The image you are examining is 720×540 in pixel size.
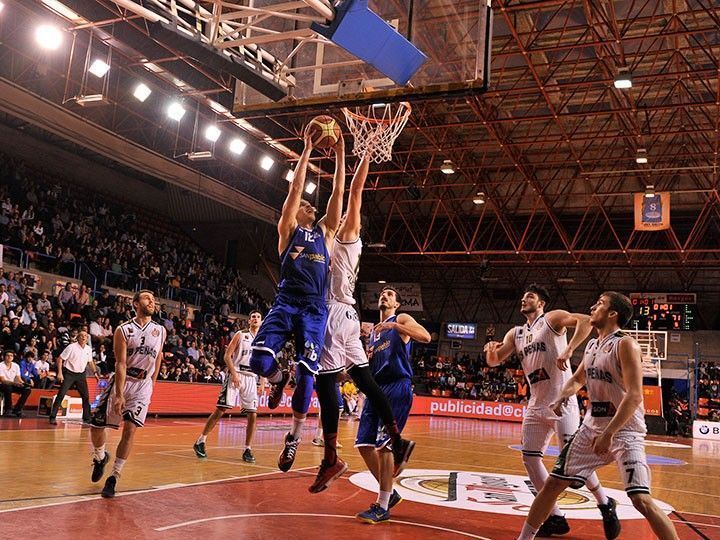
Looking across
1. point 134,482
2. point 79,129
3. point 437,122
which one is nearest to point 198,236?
point 79,129

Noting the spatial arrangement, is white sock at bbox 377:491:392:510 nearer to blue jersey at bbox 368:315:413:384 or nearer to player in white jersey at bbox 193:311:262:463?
blue jersey at bbox 368:315:413:384

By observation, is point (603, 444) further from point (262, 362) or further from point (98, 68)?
point (98, 68)

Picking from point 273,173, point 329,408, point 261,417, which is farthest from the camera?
point 273,173

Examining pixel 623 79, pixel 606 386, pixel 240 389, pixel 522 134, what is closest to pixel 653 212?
pixel 522 134

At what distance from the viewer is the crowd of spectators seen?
838 inches

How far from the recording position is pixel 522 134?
1053 inches

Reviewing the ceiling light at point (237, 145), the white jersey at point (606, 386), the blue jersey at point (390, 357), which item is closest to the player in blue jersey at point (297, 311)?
the blue jersey at point (390, 357)

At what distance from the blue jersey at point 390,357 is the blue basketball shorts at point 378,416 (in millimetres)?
72

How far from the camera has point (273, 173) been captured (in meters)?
30.6

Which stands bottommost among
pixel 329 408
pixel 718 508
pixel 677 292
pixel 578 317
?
pixel 718 508

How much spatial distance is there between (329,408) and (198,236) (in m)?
28.1

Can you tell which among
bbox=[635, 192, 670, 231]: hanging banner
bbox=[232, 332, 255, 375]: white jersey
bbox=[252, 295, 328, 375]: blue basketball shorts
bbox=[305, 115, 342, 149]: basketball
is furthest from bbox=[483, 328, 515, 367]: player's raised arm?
bbox=[635, 192, 670, 231]: hanging banner

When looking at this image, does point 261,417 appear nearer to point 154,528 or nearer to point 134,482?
point 134,482

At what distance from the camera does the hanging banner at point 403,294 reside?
125ft
